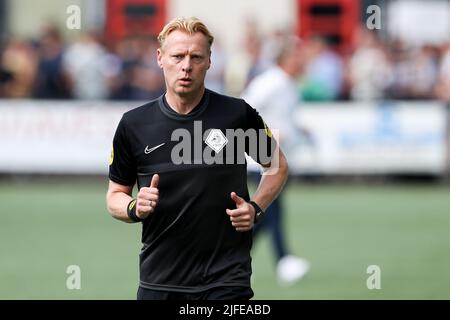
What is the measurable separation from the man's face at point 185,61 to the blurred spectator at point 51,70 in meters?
16.5

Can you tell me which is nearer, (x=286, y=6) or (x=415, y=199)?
(x=415, y=199)

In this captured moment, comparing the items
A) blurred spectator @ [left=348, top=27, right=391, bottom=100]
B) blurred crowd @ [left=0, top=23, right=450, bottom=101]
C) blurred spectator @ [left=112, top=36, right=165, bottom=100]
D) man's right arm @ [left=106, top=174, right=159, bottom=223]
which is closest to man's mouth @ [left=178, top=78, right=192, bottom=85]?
man's right arm @ [left=106, top=174, right=159, bottom=223]

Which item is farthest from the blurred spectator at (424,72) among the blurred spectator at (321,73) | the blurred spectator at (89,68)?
the blurred spectator at (89,68)

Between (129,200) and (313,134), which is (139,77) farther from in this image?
(129,200)

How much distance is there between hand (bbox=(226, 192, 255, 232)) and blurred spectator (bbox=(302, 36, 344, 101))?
1625 centimetres

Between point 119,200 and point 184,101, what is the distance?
71 centimetres

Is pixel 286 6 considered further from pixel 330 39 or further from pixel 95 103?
pixel 95 103

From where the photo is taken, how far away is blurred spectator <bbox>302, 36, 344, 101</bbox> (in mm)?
23125

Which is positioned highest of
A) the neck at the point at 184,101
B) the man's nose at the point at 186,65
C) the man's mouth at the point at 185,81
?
the man's nose at the point at 186,65

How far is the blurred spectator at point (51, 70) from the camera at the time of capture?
2330 cm

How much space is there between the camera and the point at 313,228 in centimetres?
1720

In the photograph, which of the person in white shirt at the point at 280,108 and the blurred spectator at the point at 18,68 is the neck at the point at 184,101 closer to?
the person in white shirt at the point at 280,108

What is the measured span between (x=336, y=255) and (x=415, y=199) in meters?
6.32
